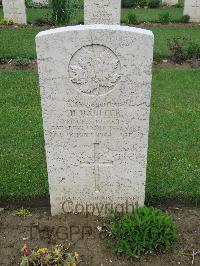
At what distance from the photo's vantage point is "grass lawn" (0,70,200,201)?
16.5 feet

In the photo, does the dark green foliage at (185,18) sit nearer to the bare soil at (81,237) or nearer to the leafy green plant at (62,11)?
the leafy green plant at (62,11)

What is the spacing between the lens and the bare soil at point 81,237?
395cm

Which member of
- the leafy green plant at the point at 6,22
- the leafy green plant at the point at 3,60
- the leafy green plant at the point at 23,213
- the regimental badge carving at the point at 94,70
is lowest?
the leafy green plant at the point at 23,213

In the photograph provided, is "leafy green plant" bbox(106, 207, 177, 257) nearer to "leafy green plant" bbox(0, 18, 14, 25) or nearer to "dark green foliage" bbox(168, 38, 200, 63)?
"dark green foliage" bbox(168, 38, 200, 63)

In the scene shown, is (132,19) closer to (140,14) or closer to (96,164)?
(140,14)

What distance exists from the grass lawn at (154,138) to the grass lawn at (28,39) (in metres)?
1.23

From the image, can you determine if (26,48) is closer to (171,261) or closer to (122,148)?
(122,148)

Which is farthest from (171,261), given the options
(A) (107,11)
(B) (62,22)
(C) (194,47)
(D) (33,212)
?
(B) (62,22)

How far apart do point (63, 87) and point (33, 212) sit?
156 cm

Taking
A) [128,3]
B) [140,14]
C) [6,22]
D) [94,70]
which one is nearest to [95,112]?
A: [94,70]

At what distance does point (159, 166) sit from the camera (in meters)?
5.52

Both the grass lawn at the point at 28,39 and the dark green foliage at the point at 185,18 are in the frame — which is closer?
the grass lawn at the point at 28,39

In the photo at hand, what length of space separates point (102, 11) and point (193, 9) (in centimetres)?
429

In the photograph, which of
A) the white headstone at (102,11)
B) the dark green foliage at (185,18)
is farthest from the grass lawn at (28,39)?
the white headstone at (102,11)
